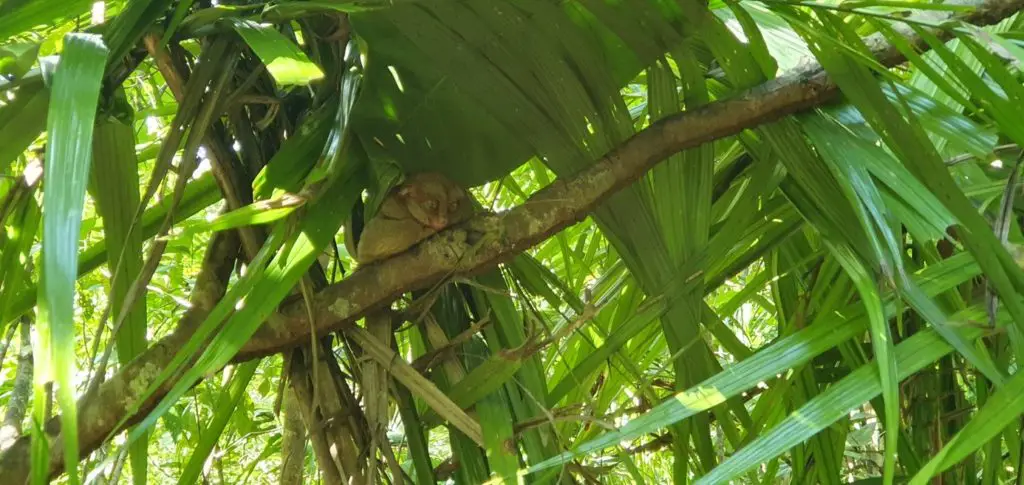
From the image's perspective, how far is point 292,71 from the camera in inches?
12.3

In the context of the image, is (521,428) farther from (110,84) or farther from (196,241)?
(196,241)

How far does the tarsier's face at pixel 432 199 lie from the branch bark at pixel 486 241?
0.01m

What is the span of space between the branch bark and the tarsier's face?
1cm

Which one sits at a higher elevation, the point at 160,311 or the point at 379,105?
the point at 160,311

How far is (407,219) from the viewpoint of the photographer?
45 cm

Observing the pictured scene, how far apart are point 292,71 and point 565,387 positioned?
0.31 meters

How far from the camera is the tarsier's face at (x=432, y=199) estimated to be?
0.46m

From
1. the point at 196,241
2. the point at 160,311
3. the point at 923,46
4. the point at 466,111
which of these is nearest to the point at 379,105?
the point at 466,111

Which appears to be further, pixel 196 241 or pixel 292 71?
pixel 196 241

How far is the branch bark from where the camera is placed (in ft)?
1.41

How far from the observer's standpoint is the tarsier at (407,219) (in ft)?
1.48

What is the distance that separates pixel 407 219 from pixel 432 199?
0.8 inches

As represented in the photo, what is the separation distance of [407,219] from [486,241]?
5 cm

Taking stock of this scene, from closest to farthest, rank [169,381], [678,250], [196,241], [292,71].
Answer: [292,71] < [169,381] < [678,250] < [196,241]
